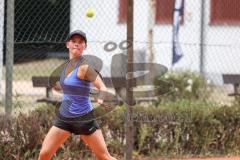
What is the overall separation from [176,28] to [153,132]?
407 inches

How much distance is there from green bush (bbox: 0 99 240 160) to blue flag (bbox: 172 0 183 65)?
29.4ft

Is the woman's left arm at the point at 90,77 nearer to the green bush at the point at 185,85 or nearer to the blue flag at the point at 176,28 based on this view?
the green bush at the point at 185,85

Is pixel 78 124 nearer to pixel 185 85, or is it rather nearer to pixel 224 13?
pixel 185 85

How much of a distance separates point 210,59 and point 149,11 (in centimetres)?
229

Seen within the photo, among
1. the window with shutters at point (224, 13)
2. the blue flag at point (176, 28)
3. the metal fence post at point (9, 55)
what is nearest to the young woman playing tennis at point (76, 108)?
the metal fence post at point (9, 55)

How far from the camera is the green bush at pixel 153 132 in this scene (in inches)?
351

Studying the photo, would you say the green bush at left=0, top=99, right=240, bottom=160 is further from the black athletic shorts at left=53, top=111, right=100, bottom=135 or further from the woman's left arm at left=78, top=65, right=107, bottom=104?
the woman's left arm at left=78, top=65, right=107, bottom=104

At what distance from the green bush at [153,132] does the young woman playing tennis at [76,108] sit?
180 cm

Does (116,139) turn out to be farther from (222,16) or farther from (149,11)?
(222,16)

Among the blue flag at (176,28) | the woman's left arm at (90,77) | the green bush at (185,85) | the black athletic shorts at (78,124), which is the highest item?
the blue flag at (176,28)

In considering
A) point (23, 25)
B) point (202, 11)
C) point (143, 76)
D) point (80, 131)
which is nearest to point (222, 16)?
point (202, 11)

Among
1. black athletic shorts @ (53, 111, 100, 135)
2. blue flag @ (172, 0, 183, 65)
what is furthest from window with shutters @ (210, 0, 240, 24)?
black athletic shorts @ (53, 111, 100, 135)

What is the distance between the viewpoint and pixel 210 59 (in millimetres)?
18484

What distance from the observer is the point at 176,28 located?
64.3ft
